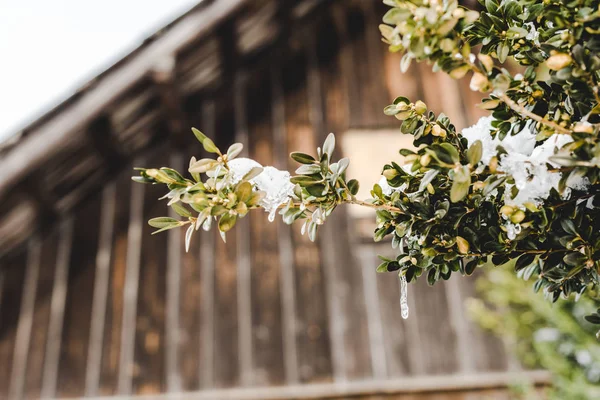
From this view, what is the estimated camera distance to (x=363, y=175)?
412 centimetres

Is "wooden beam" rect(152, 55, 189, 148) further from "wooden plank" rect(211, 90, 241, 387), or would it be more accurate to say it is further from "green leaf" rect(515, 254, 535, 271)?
"green leaf" rect(515, 254, 535, 271)

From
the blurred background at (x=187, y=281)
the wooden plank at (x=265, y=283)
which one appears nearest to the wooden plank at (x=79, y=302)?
the blurred background at (x=187, y=281)

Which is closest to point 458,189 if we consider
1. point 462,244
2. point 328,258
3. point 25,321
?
point 462,244

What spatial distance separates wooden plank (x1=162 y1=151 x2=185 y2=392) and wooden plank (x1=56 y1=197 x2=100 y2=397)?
1.68 feet

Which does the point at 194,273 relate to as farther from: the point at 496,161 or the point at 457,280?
the point at 496,161

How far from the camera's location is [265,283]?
3758 mm

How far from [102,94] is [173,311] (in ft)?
4.77

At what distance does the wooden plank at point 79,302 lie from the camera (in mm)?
3531

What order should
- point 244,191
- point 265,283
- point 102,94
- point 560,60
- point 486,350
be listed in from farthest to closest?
1. point 265,283
2. point 486,350
3. point 102,94
4. point 244,191
5. point 560,60

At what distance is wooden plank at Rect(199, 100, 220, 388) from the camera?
3.53 meters

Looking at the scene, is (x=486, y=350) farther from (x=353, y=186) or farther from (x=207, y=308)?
(x=353, y=186)

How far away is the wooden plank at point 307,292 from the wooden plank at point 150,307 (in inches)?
35.1

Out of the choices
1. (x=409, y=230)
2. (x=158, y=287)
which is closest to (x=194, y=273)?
(x=158, y=287)

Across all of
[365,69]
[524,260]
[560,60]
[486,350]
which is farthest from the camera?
[365,69]
